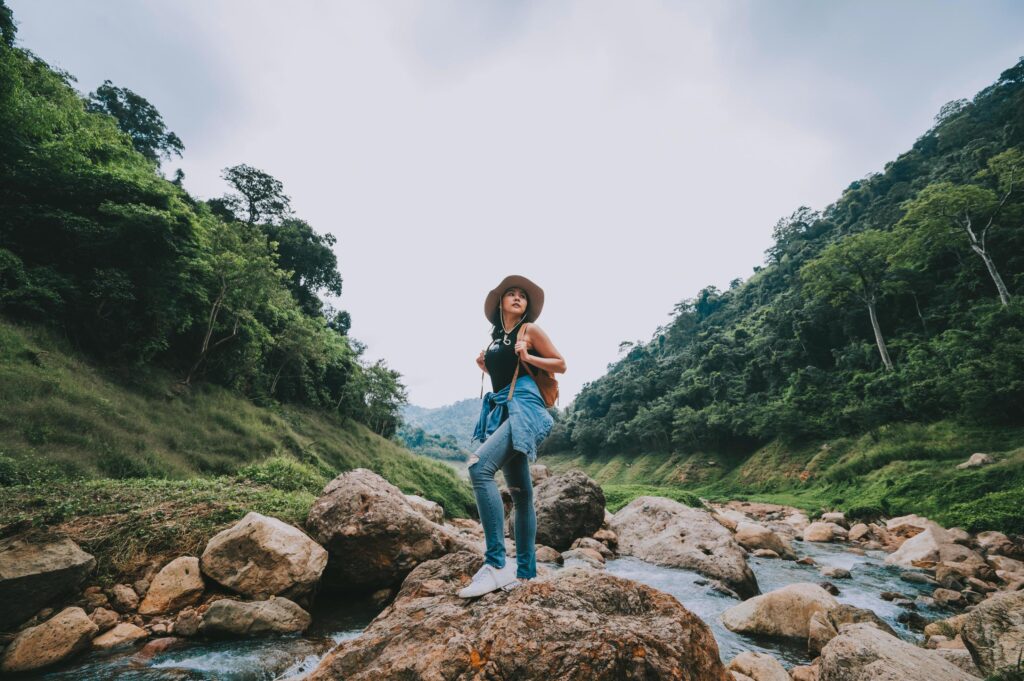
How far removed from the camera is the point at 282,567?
5.49 metres

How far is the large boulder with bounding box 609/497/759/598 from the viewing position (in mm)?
8781

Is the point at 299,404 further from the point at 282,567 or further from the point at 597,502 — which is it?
the point at 282,567

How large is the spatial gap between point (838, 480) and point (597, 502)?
66.0 feet

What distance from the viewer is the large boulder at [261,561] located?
17.5 ft

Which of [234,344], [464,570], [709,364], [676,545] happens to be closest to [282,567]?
[464,570]

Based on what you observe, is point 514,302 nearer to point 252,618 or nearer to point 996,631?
point 252,618

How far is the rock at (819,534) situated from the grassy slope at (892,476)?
3.03 m

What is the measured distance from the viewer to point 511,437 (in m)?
3.20

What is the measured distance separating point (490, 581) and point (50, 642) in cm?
468

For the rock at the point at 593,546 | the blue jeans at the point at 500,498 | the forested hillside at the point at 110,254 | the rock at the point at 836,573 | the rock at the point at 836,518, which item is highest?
the forested hillside at the point at 110,254

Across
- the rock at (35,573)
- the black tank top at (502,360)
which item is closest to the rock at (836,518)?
the black tank top at (502,360)

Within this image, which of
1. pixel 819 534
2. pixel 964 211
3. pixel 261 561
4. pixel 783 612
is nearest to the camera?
pixel 261 561

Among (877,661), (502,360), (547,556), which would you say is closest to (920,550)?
(547,556)

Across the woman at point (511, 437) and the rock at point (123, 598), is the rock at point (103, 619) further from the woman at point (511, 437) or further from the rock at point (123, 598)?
the woman at point (511, 437)
